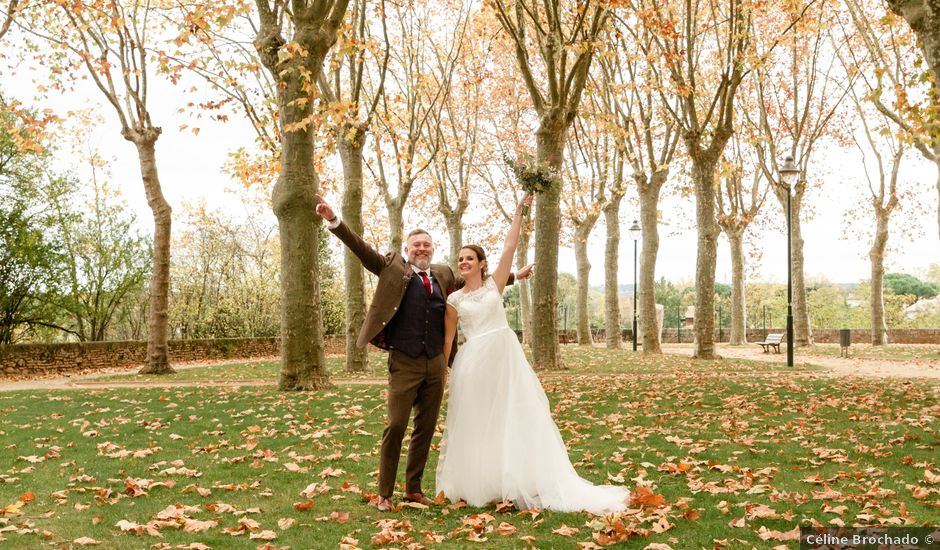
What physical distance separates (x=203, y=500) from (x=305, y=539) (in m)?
1.60

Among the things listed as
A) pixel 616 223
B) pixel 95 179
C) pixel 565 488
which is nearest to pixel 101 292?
pixel 95 179

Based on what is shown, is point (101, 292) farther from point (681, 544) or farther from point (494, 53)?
point (681, 544)

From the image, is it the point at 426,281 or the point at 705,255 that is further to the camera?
the point at 705,255

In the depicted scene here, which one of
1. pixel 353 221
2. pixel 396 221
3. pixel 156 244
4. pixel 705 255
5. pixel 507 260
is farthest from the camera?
pixel 396 221

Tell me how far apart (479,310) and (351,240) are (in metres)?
1.25

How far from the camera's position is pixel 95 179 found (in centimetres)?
3662

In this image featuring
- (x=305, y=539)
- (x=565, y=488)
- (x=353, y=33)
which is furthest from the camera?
(x=353, y=33)

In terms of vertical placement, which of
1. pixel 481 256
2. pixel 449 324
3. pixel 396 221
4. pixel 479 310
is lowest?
pixel 449 324

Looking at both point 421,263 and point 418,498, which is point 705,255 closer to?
point 421,263

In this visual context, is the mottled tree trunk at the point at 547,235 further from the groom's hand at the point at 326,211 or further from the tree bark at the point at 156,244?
the groom's hand at the point at 326,211

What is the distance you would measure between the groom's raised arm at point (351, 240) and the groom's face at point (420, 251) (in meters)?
0.22

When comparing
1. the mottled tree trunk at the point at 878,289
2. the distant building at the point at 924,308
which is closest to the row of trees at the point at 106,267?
the mottled tree trunk at the point at 878,289

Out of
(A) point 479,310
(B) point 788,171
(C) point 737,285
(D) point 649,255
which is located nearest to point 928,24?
(A) point 479,310

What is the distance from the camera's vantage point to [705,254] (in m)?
22.5
